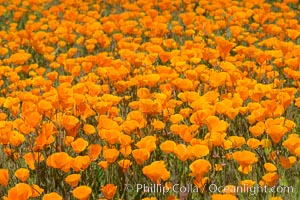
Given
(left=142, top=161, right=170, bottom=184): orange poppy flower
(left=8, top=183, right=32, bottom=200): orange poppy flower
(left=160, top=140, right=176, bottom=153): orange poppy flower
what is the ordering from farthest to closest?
1. (left=160, top=140, right=176, bottom=153): orange poppy flower
2. (left=142, top=161, right=170, bottom=184): orange poppy flower
3. (left=8, top=183, right=32, bottom=200): orange poppy flower

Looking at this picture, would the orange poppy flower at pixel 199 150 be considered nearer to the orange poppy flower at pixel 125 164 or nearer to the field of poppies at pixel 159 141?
the field of poppies at pixel 159 141

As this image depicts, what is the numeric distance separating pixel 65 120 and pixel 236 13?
13.4ft

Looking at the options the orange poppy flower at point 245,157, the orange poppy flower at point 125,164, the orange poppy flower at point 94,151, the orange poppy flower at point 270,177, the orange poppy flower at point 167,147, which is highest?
the orange poppy flower at point 245,157

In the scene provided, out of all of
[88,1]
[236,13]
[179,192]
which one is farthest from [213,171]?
[88,1]

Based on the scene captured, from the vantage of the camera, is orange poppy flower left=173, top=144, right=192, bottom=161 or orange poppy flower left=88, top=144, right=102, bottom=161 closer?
orange poppy flower left=173, top=144, right=192, bottom=161

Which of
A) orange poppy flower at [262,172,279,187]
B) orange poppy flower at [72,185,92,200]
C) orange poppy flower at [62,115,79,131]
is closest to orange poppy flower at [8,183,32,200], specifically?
orange poppy flower at [72,185,92,200]

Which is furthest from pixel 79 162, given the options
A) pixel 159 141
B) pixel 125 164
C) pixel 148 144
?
pixel 159 141

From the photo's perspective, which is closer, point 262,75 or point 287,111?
point 287,111

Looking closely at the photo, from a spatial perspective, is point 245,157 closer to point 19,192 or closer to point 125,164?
point 125,164

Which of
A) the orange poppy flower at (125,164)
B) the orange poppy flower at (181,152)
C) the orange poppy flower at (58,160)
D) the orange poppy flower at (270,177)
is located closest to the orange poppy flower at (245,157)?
the orange poppy flower at (270,177)

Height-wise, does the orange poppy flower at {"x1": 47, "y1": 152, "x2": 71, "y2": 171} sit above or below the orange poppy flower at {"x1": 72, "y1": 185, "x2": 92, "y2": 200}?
above

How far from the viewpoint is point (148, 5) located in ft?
27.0

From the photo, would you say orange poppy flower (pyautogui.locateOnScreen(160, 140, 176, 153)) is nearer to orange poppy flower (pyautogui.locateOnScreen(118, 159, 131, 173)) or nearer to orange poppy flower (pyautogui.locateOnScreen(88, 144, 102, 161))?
orange poppy flower (pyautogui.locateOnScreen(118, 159, 131, 173))

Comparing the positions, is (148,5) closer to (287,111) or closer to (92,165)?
(287,111)
